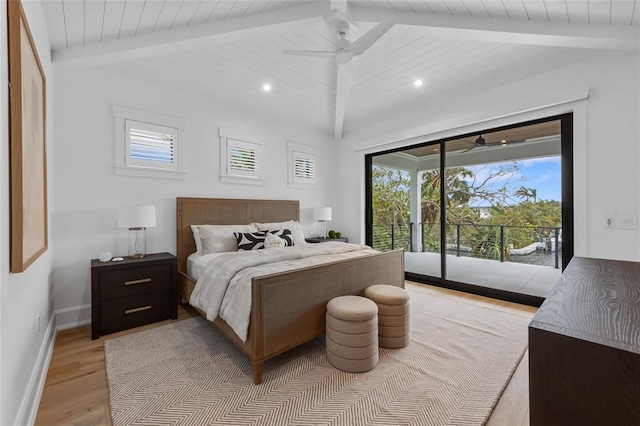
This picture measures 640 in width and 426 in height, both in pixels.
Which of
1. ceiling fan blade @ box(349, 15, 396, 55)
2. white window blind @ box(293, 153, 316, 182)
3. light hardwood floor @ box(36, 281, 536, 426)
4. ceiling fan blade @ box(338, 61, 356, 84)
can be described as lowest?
light hardwood floor @ box(36, 281, 536, 426)

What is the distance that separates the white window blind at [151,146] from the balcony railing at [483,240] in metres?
3.69

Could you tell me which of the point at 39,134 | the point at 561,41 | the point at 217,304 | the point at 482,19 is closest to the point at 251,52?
the point at 39,134

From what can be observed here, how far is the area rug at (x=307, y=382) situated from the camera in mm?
1675

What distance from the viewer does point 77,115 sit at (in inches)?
118

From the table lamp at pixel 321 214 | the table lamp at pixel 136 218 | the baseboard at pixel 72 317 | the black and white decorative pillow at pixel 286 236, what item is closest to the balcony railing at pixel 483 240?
the table lamp at pixel 321 214

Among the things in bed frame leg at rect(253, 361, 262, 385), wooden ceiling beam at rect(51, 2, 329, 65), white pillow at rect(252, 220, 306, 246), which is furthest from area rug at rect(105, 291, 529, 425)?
wooden ceiling beam at rect(51, 2, 329, 65)

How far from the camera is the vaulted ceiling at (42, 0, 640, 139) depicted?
7.93 feet

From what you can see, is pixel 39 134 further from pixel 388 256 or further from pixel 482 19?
pixel 482 19

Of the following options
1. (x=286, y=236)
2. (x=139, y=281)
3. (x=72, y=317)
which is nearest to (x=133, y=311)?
(x=139, y=281)

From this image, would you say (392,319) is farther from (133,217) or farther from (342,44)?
(133,217)

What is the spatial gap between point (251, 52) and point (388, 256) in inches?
108

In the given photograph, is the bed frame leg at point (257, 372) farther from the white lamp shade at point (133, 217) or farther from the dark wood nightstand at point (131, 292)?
the white lamp shade at point (133, 217)

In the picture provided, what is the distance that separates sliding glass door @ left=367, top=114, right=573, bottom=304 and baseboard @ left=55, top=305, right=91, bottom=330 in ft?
14.2

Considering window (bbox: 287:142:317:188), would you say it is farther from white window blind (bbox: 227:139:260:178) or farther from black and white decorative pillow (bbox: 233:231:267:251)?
black and white decorative pillow (bbox: 233:231:267:251)
